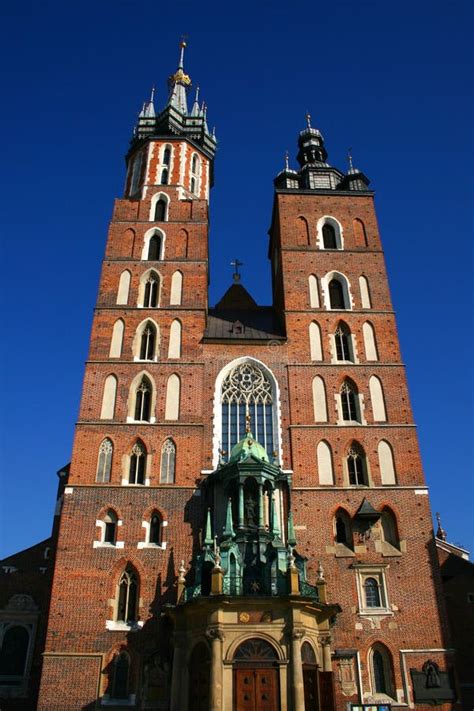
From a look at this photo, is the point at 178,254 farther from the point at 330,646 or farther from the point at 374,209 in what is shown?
the point at 330,646

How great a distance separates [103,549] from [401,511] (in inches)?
406

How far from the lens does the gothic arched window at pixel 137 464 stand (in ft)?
73.4

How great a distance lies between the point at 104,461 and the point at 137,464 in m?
1.19

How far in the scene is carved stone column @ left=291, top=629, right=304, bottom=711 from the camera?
1599 cm

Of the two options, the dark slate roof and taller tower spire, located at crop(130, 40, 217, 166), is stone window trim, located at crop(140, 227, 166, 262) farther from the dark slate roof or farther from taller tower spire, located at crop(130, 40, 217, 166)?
taller tower spire, located at crop(130, 40, 217, 166)

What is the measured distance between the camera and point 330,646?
19.0m

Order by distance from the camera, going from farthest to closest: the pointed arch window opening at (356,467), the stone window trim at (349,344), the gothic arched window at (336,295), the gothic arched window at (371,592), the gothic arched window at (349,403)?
the gothic arched window at (336,295) → the stone window trim at (349,344) → the gothic arched window at (349,403) → the pointed arch window opening at (356,467) → the gothic arched window at (371,592)

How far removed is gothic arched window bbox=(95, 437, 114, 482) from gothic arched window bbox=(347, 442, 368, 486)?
8743mm

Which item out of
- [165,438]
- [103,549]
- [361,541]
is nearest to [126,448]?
[165,438]

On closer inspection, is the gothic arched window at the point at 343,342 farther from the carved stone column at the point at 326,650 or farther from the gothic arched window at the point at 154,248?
the carved stone column at the point at 326,650

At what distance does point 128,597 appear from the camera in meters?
20.1

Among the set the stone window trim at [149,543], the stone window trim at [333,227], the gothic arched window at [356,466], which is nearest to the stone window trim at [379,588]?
the gothic arched window at [356,466]

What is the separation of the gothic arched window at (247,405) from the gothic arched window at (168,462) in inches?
77.0

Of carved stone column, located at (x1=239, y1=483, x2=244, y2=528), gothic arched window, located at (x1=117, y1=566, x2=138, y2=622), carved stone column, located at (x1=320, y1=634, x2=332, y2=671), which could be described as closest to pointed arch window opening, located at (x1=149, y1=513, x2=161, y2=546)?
gothic arched window, located at (x1=117, y1=566, x2=138, y2=622)
